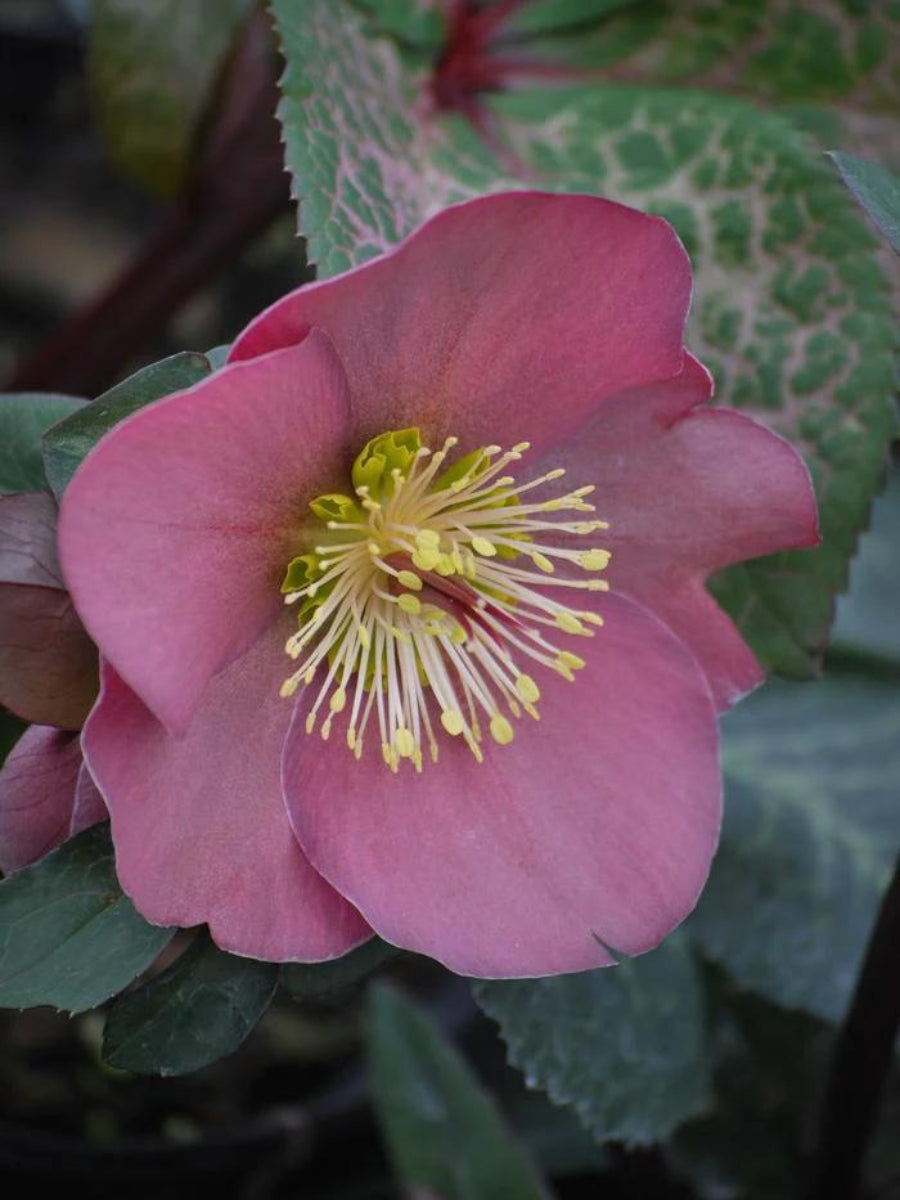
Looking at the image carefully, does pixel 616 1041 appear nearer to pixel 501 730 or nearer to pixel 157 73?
pixel 501 730

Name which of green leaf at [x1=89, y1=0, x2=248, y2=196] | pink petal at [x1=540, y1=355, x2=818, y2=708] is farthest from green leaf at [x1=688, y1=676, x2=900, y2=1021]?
green leaf at [x1=89, y1=0, x2=248, y2=196]

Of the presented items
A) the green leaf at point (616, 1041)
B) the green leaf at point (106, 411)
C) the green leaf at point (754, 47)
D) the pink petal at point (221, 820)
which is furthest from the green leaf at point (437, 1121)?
the green leaf at point (754, 47)

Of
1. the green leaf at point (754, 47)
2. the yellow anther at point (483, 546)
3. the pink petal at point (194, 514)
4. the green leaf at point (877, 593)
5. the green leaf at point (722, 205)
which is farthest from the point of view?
the green leaf at point (877, 593)

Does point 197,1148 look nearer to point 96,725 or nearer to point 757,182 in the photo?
point 96,725

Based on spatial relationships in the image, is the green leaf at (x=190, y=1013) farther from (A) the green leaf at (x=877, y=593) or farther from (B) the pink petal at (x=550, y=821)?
(A) the green leaf at (x=877, y=593)

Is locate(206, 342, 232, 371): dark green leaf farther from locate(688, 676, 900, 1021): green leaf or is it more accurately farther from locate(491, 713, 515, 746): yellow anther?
locate(688, 676, 900, 1021): green leaf

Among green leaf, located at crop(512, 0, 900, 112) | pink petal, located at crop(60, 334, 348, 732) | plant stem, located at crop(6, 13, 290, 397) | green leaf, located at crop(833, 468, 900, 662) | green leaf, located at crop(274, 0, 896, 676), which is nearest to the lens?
pink petal, located at crop(60, 334, 348, 732)

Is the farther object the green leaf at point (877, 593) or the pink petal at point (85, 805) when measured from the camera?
the green leaf at point (877, 593)

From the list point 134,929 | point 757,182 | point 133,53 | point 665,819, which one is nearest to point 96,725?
point 134,929
